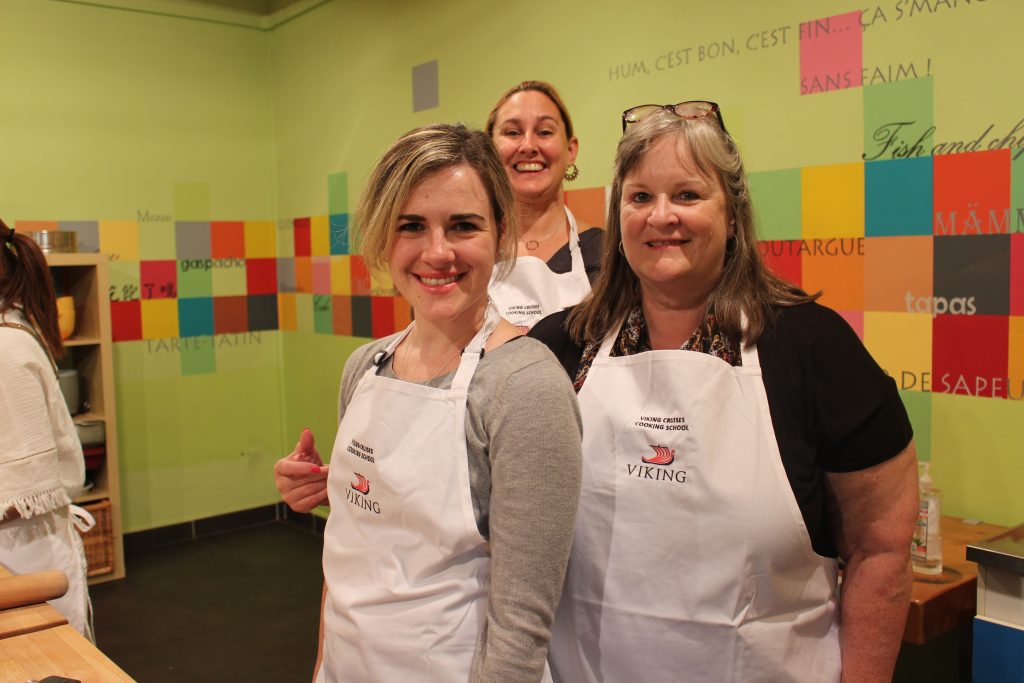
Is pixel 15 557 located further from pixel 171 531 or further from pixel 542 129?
pixel 171 531

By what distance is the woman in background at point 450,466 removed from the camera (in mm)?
1091

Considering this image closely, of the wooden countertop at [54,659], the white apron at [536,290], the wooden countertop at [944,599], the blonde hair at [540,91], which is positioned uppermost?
the blonde hair at [540,91]

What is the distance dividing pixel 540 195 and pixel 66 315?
2744 mm

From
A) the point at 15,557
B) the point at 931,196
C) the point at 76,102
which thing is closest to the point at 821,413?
the point at 931,196

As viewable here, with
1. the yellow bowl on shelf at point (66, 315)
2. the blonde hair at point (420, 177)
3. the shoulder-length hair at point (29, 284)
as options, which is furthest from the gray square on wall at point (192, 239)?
the blonde hair at point (420, 177)

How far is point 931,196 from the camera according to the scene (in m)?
2.23

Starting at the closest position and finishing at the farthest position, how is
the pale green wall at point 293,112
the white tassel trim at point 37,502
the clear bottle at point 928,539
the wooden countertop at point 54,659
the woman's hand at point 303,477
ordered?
the wooden countertop at point 54,659 < the woman's hand at point 303,477 < the clear bottle at point 928,539 < the white tassel trim at point 37,502 < the pale green wall at point 293,112

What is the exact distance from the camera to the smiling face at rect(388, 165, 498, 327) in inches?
47.5

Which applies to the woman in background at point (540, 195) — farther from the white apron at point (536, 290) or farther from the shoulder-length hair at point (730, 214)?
the shoulder-length hair at point (730, 214)

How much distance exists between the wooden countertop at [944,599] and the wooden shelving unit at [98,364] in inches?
139

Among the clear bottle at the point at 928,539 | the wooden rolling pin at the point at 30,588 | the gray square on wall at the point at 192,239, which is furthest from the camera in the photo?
the gray square on wall at the point at 192,239

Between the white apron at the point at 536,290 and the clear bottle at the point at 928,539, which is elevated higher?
the white apron at the point at 536,290

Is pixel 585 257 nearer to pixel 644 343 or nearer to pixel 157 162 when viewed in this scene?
pixel 644 343

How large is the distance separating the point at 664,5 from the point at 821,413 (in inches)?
79.5
